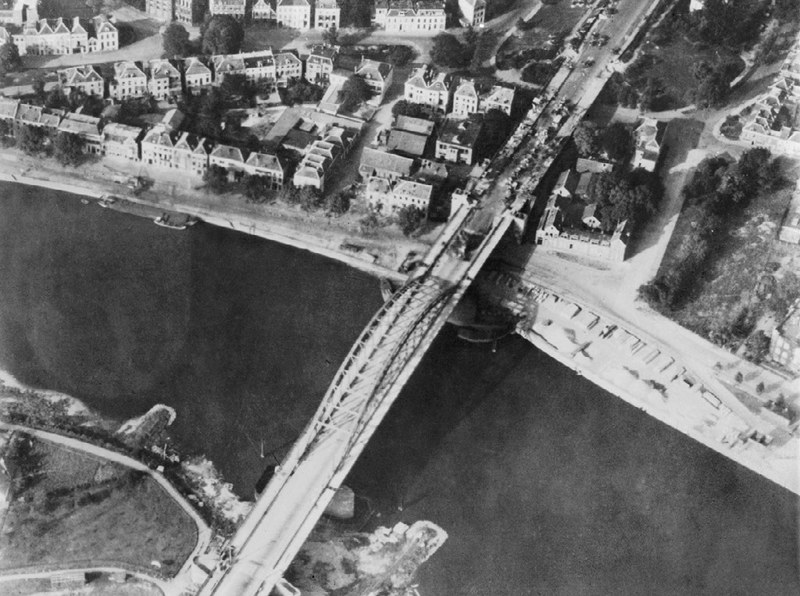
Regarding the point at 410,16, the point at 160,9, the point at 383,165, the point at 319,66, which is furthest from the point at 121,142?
the point at 410,16

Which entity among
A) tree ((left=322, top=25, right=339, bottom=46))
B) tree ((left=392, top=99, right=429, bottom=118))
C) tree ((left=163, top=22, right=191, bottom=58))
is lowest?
tree ((left=392, top=99, right=429, bottom=118))

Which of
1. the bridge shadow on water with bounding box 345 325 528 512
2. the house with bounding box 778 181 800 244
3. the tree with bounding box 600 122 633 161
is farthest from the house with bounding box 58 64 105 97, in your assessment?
the house with bounding box 778 181 800 244

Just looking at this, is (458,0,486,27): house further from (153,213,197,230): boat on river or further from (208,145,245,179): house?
(153,213,197,230): boat on river

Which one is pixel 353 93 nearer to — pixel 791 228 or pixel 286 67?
pixel 286 67

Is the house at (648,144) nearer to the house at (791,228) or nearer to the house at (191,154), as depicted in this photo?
the house at (791,228)

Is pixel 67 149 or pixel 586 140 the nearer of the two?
pixel 67 149

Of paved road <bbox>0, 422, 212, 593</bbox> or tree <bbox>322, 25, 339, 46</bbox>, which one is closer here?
paved road <bbox>0, 422, 212, 593</bbox>

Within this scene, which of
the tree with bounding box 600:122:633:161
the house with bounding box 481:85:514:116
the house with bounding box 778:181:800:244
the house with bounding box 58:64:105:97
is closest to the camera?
the house with bounding box 778:181:800:244
